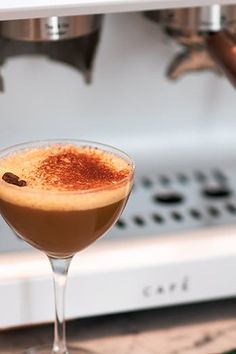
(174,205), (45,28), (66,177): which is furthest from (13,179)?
(174,205)

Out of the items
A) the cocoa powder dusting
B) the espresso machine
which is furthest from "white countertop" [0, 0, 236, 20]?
the cocoa powder dusting

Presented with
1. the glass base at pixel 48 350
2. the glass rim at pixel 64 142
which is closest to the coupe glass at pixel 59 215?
the glass rim at pixel 64 142

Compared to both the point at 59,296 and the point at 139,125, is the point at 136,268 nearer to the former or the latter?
the point at 59,296

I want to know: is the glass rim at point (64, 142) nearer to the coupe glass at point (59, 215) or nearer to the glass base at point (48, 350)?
the coupe glass at point (59, 215)

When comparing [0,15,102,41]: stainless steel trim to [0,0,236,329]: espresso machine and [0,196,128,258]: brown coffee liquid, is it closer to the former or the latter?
[0,0,236,329]: espresso machine

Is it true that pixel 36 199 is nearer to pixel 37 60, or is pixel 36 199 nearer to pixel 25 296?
pixel 25 296

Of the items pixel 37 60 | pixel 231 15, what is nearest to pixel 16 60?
pixel 37 60
